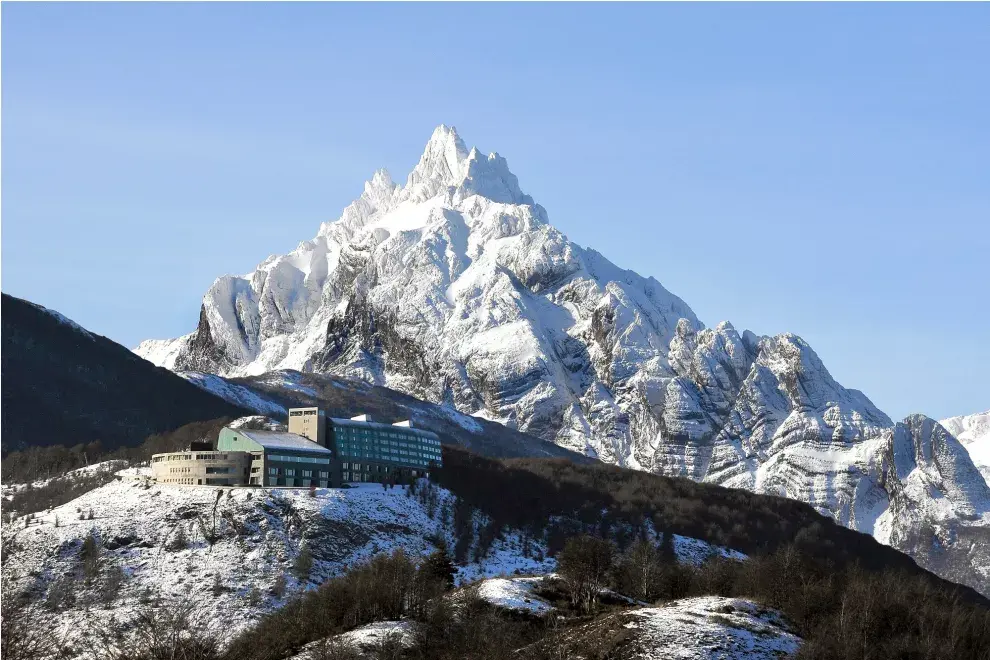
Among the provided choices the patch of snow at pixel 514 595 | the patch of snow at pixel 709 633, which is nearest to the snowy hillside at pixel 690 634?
the patch of snow at pixel 709 633

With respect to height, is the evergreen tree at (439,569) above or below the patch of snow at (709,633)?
above

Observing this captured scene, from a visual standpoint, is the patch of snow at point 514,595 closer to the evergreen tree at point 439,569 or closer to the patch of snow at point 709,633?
the evergreen tree at point 439,569

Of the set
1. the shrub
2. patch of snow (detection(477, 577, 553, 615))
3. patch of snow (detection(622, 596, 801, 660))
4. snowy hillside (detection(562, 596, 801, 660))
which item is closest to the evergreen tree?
patch of snow (detection(477, 577, 553, 615))

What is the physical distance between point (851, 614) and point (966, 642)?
13518 millimetres

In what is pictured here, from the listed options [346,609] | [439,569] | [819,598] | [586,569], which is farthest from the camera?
[439,569]

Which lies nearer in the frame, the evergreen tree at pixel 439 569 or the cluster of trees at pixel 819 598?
the cluster of trees at pixel 819 598

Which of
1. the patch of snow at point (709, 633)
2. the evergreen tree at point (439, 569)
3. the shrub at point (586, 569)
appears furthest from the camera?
the evergreen tree at point (439, 569)

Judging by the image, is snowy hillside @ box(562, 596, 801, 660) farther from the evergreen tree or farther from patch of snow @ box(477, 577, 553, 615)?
the evergreen tree

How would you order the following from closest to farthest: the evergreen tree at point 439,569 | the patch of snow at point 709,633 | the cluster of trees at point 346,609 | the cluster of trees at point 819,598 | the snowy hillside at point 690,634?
the snowy hillside at point 690,634, the patch of snow at point 709,633, the cluster of trees at point 819,598, the cluster of trees at point 346,609, the evergreen tree at point 439,569

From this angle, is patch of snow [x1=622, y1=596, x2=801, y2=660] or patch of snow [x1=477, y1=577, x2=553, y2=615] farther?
patch of snow [x1=477, y1=577, x2=553, y2=615]

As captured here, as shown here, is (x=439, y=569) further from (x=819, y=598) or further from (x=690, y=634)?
(x=819, y=598)

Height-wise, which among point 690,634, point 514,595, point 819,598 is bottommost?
point 690,634

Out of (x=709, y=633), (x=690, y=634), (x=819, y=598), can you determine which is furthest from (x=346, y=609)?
(x=819, y=598)

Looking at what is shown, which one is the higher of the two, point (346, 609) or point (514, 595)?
point (514, 595)
